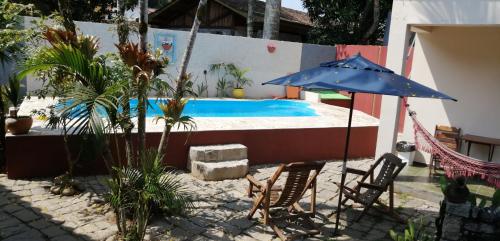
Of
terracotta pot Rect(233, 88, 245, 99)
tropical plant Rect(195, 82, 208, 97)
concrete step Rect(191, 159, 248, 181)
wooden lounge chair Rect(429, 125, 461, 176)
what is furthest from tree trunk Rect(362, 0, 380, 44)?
concrete step Rect(191, 159, 248, 181)

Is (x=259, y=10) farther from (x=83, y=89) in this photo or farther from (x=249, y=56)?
(x=83, y=89)

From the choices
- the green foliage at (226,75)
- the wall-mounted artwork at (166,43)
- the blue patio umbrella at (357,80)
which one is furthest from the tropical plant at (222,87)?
the blue patio umbrella at (357,80)

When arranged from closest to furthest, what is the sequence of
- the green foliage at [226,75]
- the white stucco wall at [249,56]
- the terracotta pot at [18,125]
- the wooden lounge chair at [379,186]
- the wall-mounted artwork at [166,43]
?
the wooden lounge chair at [379,186]
the terracotta pot at [18,125]
the wall-mounted artwork at [166,43]
the white stucco wall at [249,56]
the green foliage at [226,75]

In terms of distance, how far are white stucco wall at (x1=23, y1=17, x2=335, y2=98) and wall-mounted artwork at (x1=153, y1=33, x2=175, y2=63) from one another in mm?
114

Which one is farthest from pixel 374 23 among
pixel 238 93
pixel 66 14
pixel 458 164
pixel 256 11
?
pixel 66 14

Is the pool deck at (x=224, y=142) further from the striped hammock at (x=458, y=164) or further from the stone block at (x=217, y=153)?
the striped hammock at (x=458, y=164)

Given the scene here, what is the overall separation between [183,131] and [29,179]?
8.57 ft

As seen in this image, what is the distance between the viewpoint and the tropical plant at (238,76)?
578 inches

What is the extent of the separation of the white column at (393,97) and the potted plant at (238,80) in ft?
24.4

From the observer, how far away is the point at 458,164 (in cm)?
694

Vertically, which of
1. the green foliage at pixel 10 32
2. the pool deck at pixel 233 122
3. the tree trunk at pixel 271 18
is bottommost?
the pool deck at pixel 233 122

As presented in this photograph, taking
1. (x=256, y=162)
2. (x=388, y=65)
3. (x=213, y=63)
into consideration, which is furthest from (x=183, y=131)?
(x=213, y=63)

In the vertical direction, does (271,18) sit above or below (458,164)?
above

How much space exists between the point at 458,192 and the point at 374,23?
15564 millimetres
